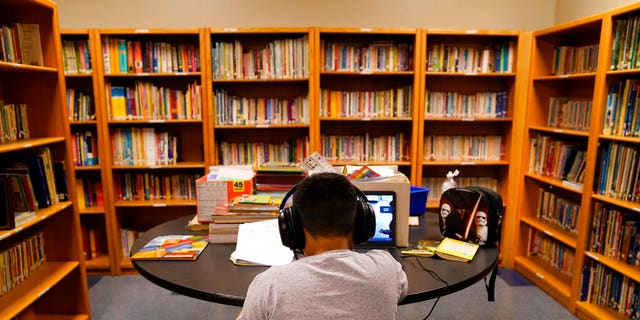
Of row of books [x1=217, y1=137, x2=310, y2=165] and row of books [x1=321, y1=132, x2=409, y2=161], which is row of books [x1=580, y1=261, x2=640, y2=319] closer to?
row of books [x1=321, y1=132, x2=409, y2=161]

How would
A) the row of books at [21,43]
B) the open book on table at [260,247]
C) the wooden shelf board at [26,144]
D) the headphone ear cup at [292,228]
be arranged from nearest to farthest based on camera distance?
1. the headphone ear cup at [292,228]
2. the open book on table at [260,247]
3. the wooden shelf board at [26,144]
4. the row of books at [21,43]

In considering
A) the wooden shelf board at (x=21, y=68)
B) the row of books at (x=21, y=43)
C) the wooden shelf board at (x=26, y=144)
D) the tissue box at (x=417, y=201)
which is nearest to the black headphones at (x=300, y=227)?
the tissue box at (x=417, y=201)

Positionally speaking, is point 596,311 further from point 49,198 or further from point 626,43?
point 49,198

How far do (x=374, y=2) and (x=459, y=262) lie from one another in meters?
2.64

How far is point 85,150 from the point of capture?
334cm

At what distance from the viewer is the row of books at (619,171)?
240 centimetres

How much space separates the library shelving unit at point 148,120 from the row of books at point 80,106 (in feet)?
0.53

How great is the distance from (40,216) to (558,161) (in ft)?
11.4

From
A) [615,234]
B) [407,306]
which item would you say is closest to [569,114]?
[615,234]

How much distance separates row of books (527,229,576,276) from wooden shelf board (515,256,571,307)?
0.08 m

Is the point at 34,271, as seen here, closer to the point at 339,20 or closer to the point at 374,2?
the point at 339,20

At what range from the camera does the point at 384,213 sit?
68.1 inches

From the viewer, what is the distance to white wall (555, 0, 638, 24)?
3.00 meters

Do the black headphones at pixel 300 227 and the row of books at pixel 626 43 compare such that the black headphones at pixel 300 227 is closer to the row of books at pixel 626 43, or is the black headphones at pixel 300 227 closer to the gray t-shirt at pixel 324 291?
the gray t-shirt at pixel 324 291
